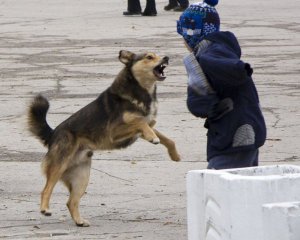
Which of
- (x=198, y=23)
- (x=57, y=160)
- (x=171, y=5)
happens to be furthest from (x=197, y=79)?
(x=171, y=5)

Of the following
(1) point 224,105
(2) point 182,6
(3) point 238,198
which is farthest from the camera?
(2) point 182,6

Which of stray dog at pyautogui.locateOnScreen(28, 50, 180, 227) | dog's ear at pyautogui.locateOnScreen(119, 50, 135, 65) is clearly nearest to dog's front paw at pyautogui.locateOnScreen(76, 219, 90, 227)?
stray dog at pyautogui.locateOnScreen(28, 50, 180, 227)

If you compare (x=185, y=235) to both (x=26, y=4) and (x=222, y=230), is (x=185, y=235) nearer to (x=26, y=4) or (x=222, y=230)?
(x=222, y=230)

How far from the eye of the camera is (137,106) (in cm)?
778

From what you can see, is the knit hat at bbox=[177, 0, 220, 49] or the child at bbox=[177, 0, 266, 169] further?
the knit hat at bbox=[177, 0, 220, 49]

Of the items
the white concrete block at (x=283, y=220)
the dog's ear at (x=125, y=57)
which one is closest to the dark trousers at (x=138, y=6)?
the dog's ear at (x=125, y=57)

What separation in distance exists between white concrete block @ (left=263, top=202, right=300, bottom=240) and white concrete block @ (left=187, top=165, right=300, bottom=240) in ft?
0.27

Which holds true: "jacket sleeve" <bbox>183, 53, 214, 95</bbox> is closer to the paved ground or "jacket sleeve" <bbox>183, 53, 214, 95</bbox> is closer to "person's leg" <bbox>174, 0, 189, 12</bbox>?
the paved ground

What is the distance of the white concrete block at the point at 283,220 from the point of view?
414cm

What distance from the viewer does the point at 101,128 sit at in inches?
302

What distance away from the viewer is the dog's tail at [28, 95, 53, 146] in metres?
7.84

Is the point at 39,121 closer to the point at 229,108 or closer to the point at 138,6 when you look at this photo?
the point at 229,108

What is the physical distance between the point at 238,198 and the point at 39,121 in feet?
12.0

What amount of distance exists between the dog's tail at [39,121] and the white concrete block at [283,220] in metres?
3.82
